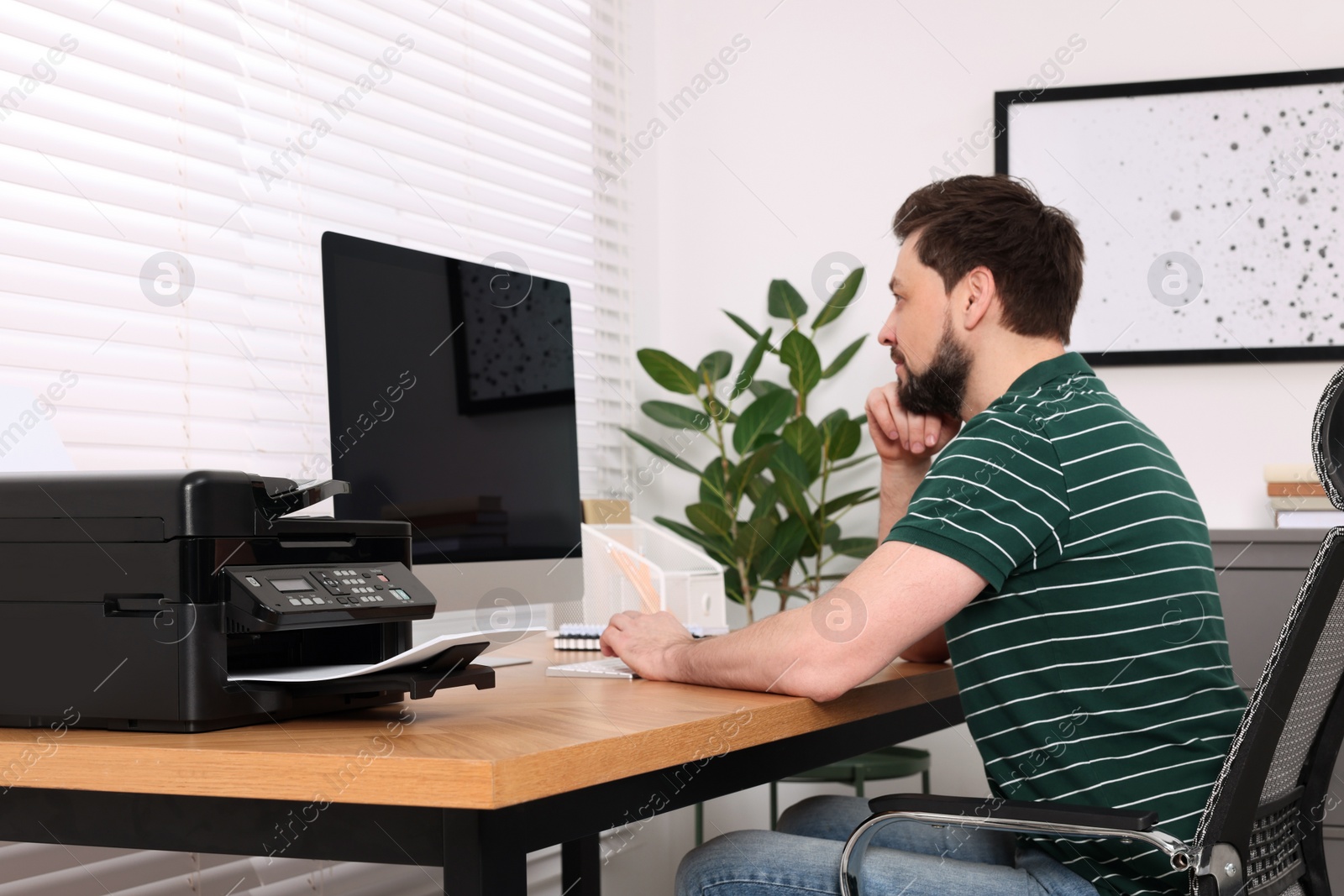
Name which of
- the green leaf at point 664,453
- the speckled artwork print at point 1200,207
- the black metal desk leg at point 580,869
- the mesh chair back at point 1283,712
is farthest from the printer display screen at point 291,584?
the speckled artwork print at point 1200,207

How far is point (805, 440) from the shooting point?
10.6 ft

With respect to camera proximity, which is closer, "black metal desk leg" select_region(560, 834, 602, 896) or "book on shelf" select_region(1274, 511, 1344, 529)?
"black metal desk leg" select_region(560, 834, 602, 896)

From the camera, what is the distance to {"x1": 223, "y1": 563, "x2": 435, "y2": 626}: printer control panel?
44.4 inches

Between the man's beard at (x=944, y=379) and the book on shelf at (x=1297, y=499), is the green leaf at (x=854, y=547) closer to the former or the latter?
the book on shelf at (x=1297, y=499)

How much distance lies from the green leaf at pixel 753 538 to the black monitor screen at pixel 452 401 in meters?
1.13

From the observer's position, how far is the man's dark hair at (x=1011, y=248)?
176 cm

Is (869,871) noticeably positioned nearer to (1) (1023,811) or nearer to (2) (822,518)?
(1) (1023,811)

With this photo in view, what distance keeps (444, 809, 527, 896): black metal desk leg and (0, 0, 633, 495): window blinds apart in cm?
80

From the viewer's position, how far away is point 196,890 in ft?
6.63

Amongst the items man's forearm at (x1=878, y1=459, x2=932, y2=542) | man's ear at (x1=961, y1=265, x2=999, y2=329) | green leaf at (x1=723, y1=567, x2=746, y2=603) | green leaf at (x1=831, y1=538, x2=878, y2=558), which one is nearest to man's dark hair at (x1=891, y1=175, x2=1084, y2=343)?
man's ear at (x1=961, y1=265, x2=999, y2=329)

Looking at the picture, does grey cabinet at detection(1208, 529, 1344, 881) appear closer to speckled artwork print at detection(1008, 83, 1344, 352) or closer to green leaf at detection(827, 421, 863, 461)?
speckled artwork print at detection(1008, 83, 1344, 352)

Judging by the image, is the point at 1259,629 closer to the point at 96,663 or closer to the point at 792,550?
the point at 792,550

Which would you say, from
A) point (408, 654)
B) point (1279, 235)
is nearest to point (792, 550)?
point (1279, 235)

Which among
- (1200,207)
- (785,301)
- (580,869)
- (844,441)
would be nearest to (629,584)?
(580,869)
